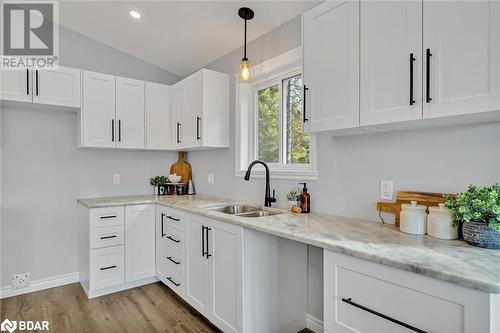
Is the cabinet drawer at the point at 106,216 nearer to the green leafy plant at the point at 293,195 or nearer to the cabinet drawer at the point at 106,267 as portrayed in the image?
the cabinet drawer at the point at 106,267

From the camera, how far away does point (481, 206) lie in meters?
1.16

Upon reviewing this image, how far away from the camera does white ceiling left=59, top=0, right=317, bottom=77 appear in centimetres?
239

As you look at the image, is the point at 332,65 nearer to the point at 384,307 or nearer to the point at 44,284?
the point at 384,307

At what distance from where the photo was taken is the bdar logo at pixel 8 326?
7.18 feet

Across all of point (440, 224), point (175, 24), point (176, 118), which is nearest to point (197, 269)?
point (440, 224)

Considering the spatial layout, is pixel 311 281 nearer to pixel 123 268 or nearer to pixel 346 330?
pixel 346 330

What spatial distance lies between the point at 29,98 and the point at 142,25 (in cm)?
123

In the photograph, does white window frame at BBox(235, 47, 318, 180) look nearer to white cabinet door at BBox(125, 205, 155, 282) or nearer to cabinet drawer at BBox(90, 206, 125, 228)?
white cabinet door at BBox(125, 205, 155, 282)

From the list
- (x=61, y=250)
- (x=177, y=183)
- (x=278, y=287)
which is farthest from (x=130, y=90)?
(x=278, y=287)

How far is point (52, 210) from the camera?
3.00 metres

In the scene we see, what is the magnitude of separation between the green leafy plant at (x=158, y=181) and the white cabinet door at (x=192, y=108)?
0.63m

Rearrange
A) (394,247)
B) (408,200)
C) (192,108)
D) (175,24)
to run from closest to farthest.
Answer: (394,247) < (408,200) < (175,24) < (192,108)

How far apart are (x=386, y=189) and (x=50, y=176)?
315 cm

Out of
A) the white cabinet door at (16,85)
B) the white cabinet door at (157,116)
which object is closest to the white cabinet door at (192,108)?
the white cabinet door at (157,116)
